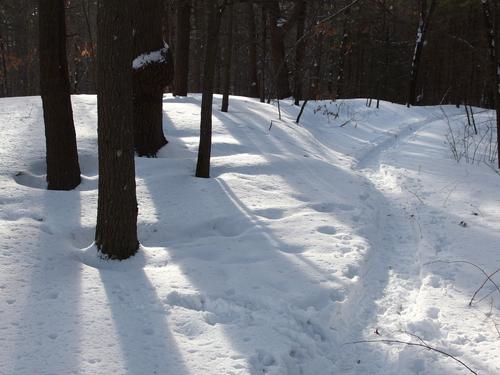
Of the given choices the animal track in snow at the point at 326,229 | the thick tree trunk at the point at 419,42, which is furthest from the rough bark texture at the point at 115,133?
the thick tree trunk at the point at 419,42

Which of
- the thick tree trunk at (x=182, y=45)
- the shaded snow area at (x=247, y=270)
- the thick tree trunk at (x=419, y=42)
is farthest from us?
the thick tree trunk at (x=419, y=42)

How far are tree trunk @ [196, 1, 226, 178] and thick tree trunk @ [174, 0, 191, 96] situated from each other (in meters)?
6.07

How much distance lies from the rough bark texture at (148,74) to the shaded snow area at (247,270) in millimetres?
469

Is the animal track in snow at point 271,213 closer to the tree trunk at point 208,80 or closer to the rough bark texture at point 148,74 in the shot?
the tree trunk at point 208,80

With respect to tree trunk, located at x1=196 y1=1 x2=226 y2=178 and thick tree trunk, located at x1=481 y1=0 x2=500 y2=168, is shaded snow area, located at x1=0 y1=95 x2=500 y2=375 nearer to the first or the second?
tree trunk, located at x1=196 y1=1 x2=226 y2=178

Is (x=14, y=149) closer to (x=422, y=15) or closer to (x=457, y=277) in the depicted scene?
(x=457, y=277)

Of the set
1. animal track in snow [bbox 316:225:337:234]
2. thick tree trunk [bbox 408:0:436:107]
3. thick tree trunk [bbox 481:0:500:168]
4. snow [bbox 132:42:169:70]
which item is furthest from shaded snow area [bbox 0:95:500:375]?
thick tree trunk [bbox 408:0:436:107]

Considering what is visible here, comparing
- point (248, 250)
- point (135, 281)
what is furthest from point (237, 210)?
point (135, 281)

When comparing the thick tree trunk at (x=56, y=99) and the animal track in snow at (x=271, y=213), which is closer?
the thick tree trunk at (x=56, y=99)

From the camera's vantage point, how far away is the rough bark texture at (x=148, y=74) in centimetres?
695

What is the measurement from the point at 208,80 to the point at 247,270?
128 inches

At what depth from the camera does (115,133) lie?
4.12 m

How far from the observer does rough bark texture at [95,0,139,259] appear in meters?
3.96

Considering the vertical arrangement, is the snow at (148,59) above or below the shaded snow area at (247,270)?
above
